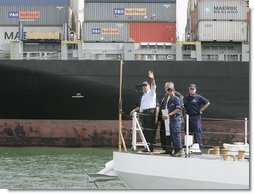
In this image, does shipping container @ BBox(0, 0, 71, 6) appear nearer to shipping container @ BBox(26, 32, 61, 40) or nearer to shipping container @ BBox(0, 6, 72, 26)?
shipping container @ BBox(0, 6, 72, 26)

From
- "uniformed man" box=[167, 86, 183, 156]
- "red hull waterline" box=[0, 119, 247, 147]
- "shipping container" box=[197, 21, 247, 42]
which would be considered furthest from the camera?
"shipping container" box=[197, 21, 247, 42]

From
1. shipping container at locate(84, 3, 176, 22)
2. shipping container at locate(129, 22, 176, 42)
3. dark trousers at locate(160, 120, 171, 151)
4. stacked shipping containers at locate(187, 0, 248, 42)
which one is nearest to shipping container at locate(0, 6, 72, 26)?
shipping container at locate(84, 3, 176, 22)

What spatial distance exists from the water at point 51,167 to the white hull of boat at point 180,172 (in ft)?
10.6

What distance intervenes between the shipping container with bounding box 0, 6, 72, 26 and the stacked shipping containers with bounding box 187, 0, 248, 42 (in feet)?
22.9

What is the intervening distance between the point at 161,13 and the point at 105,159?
1307 centimetres

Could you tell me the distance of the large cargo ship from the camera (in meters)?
22.2

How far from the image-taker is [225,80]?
23.8 m

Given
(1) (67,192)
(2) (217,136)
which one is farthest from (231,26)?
(1) (67,192)

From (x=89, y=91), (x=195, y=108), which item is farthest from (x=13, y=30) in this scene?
(x=195, y=108)

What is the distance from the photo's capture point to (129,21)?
2752 centimetres

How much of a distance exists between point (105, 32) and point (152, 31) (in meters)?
2.38

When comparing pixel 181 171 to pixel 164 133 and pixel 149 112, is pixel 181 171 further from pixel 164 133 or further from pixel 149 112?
pixel 149 112

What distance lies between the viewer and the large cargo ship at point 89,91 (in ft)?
72.9

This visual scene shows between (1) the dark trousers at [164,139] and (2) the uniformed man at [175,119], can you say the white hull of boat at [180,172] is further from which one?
(1) the dark trousers at [164,139]
